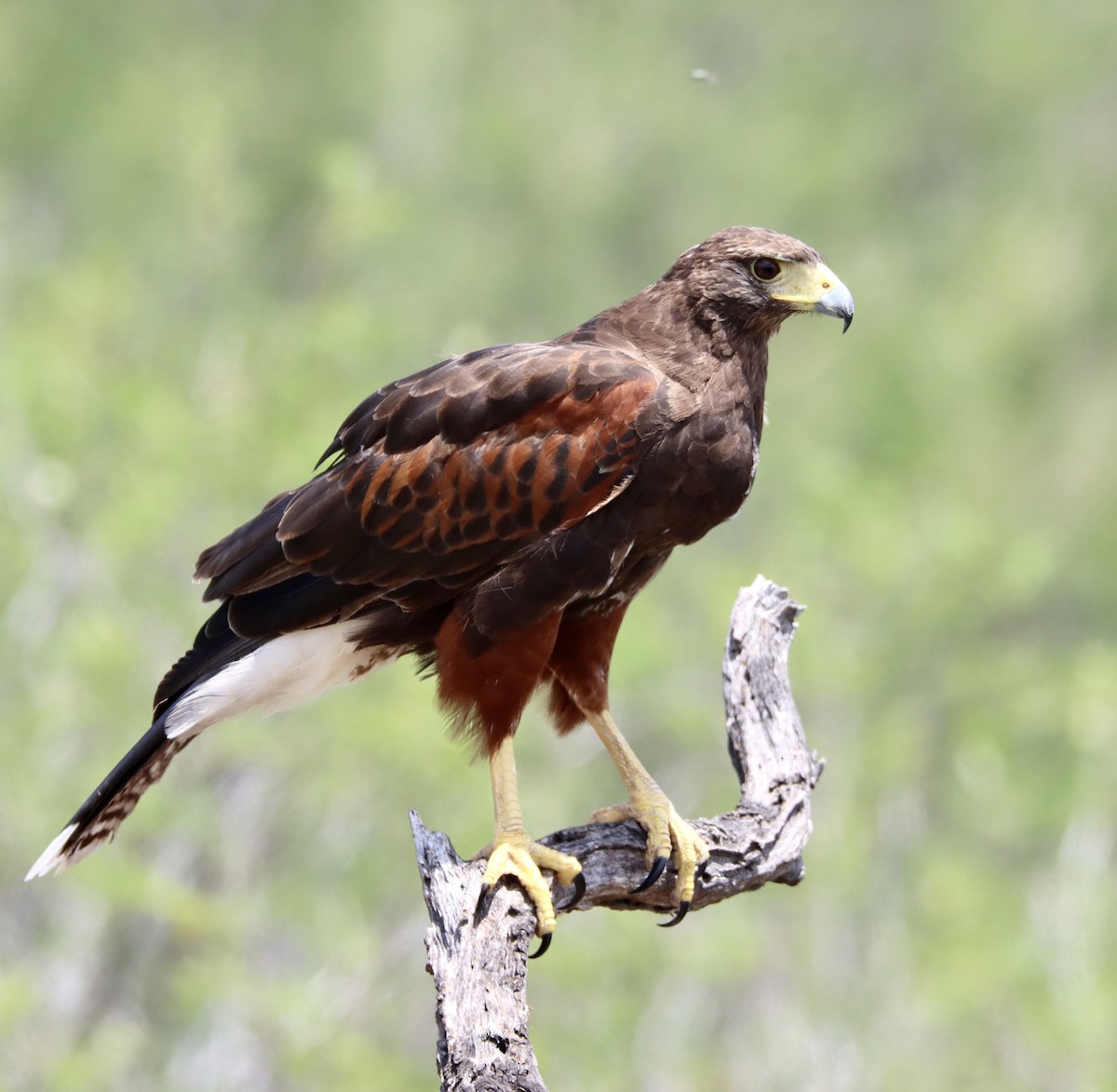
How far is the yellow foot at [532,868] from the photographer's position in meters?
4.86

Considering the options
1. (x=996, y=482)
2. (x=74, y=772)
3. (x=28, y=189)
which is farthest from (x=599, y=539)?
(x=996, y=482)

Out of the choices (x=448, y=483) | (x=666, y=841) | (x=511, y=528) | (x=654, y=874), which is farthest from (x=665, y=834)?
(x=448, y=483)

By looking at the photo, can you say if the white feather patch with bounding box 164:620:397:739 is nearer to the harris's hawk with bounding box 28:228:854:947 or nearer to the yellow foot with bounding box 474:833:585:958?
the harris's hawk with bounding box 28:228:854:947

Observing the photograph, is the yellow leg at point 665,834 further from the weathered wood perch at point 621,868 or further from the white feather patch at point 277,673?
the white feather patch at point 277,673

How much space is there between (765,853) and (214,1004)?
360 inches

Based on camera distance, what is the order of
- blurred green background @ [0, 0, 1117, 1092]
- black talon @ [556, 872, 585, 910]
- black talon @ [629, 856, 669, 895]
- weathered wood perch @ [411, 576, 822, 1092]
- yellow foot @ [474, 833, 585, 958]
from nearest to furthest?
1. weathered wood perch @ [411, 576, 822, 1092]
2. yellow foot @ [474, 833, 585, 958]
3. black talon @ [556, 872, 585, 910]
4. black talon @ [629, 856, 669, 895]
5. blurred green background @ [0, 0, 1117, 1092]

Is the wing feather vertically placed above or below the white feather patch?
above

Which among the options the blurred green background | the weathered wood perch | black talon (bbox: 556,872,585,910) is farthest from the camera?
the blurred green background

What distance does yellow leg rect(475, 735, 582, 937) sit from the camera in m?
4.87

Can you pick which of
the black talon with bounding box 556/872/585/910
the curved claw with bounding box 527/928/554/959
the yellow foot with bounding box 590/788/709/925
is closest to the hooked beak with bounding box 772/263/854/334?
the yellow foot with bounding box 590/788/709/925

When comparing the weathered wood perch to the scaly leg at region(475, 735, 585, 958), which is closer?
the weathered wood perch

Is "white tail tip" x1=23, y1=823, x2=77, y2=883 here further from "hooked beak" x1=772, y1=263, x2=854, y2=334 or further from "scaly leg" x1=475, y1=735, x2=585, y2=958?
"hooked beak" x1=772, y1=263, x2=854, y2=334

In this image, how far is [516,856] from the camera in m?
4.90

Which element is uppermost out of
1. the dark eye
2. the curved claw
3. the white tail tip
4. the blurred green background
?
the blurred green background
